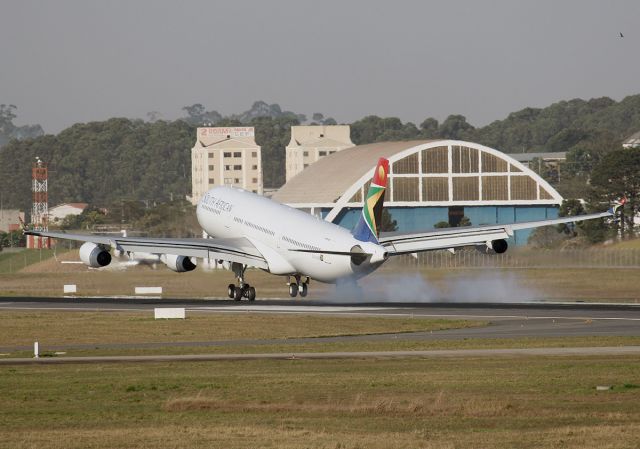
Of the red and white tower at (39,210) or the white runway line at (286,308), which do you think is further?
the red and white tower at (39,210)

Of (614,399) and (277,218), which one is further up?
(277,218)

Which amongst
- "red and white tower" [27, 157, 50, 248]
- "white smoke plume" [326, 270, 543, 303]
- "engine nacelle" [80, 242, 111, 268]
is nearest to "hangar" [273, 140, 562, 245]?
"red and white tower" [27, 157, 50, 248]

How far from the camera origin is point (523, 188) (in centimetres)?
17300

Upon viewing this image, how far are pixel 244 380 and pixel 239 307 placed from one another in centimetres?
3557

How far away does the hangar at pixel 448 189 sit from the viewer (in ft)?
557

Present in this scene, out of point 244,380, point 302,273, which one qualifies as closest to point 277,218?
point 302,273

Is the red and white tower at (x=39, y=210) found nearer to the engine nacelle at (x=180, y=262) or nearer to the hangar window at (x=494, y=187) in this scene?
the hangar window at (x=494, y=187)

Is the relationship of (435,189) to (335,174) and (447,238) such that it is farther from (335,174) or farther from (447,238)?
(447,238)

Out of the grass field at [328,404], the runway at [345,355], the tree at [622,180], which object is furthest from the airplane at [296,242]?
the tree at [622,180]

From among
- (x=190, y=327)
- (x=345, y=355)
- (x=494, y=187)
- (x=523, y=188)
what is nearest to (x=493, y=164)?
(x=494, y=187)

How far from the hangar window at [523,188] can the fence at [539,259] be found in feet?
204

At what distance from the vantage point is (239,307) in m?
75.8

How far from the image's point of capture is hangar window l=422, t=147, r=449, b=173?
17088cm

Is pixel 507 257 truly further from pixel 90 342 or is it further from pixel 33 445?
pixel 33 445
